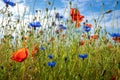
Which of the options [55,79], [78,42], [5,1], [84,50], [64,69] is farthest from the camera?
[84,50]

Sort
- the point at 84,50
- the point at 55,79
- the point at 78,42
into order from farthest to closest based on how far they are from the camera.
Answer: the point at 84,50 → the point at 78,42 → the point at 55,79

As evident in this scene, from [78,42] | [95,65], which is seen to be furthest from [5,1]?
[95,65]

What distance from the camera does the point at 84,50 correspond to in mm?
3539

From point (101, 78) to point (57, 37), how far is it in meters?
1.42

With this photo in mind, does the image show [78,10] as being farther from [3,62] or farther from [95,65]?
[3,62]

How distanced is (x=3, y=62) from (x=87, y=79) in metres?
0.84

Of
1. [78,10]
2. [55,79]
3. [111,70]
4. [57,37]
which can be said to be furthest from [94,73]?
[57,37]

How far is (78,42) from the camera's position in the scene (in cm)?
309

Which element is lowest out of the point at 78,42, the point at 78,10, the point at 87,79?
the point at 87,79

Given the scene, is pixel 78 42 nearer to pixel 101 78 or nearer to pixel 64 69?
pixel 64 69

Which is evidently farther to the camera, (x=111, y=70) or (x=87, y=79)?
(x=111, y=70)

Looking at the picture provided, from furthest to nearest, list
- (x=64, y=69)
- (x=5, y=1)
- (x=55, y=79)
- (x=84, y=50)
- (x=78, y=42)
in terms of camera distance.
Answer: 1. (x=84, y=50)
2. (x=78, y=42)
3. (x=5, y=1)
4. (x=64, y=69)
5. (x=55, y=79)

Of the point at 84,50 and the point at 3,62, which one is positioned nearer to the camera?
the point at 3,62

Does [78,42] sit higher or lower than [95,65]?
higher
